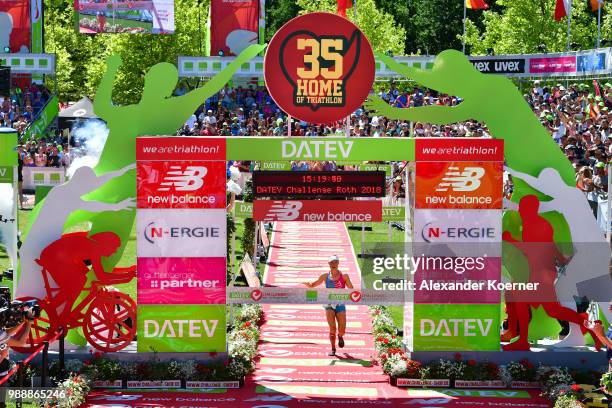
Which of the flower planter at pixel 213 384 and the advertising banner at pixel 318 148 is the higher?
the advertising banner at pixel 318 148

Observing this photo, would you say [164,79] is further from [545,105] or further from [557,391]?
[545,105]

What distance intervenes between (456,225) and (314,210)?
2.34 meters

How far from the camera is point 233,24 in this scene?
49.5 meters

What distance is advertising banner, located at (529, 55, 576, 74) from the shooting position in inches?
1717

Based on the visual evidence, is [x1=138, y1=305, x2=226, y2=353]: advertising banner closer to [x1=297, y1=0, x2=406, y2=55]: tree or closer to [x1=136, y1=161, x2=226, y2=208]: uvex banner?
[x1=136, y1=161, x2=226, y2=208]: uvex banner

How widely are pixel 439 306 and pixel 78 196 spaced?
6198 millimetres

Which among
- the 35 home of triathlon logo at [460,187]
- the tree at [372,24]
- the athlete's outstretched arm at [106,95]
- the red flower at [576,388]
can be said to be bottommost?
the red flower at [576,388]

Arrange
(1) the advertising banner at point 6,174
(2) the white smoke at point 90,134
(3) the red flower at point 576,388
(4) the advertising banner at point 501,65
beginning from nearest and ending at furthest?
(3) the red flower at point 576,388 → (1) the advertising banner at point 6,174 → (4) the advertising banner at point 501,65 → (2) the white smoke at point 90,134

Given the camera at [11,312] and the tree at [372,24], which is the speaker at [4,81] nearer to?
the camera at [11,312]

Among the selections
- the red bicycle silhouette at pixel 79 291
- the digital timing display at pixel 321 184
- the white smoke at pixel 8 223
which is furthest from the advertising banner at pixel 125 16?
the digital timing display at pixel 321 184

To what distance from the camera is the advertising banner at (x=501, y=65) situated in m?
45.9

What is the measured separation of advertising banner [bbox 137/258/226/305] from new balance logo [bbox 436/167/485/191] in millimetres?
3865

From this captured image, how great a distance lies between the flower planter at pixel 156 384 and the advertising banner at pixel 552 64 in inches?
1192

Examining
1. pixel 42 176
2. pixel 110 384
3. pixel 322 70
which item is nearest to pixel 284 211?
pixel 322 70
